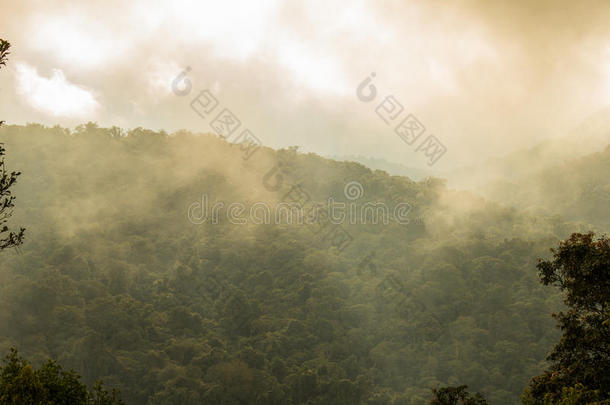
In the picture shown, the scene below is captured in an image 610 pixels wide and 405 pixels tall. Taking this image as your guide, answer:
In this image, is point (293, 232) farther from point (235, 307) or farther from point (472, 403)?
point (472, 403)

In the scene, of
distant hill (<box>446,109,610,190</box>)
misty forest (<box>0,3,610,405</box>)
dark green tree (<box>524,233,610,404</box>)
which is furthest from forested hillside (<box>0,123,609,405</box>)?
dark green tree (<box>524,233,610,404</box>)

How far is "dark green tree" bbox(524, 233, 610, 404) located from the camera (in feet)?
45.0

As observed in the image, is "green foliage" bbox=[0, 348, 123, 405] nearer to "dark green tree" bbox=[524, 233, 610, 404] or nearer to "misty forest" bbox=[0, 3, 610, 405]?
"misty forest" bbox=[0, 3, 610, 405]

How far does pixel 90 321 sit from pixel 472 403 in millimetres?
42604

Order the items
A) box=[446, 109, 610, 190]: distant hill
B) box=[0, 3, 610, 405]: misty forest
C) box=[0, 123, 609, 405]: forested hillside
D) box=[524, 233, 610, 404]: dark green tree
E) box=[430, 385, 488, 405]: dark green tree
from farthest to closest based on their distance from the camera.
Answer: box=[446, 109, 610, 190]: distant hill → box=[0, 123, 609, 405]: forested hillside → box=[0, 3, 610, 405]: misty forest → box=[430, 385, 488, 405]: dark green tree → box=[524, 233, 610, 404]: dark green tree

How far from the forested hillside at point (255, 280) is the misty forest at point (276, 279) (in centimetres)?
23

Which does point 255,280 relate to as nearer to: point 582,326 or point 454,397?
point 454,397

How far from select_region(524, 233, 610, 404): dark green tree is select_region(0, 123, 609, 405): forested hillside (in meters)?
35.0

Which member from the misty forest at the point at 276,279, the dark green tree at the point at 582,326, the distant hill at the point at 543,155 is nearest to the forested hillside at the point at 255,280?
the misty forest at the point at 276,279

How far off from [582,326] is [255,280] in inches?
2214

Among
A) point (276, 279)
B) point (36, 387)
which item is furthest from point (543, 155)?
point (36, 387)

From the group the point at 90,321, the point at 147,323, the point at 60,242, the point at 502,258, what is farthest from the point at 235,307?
the point at 502,258

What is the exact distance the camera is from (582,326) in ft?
47.7

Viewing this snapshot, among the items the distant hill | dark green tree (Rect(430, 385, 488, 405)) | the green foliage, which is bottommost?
dark green tree (Rect(430, 385, 488, 405))
